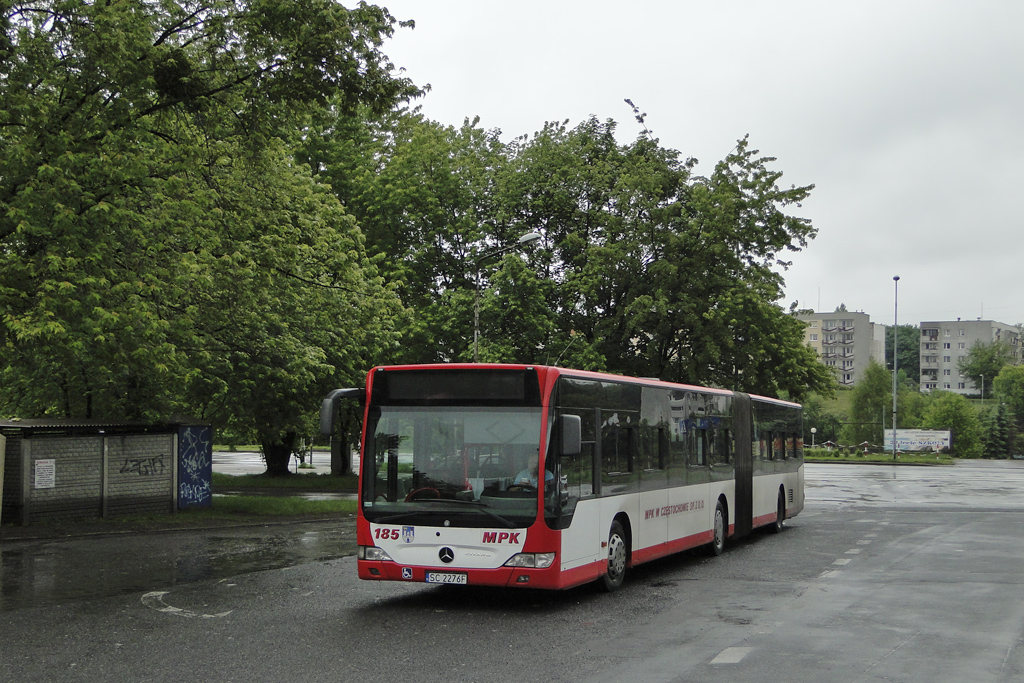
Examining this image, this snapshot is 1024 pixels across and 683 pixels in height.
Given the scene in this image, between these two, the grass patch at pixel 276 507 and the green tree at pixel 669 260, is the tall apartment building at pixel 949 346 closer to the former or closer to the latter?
the green tree at pixel 669 260

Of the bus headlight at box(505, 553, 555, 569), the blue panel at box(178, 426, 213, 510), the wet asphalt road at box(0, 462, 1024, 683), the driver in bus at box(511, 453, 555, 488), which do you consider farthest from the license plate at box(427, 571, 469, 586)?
the blue panel at box(178, 426, 213, 510)

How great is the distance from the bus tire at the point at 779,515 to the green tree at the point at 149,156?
34.7 feet

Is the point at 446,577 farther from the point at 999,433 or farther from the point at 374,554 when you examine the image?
the point at 999,433

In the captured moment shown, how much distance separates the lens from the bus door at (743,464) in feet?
59.3

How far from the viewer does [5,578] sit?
13.2 meters

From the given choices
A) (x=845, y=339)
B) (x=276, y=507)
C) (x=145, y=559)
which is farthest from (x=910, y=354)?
(x=145, y=559)

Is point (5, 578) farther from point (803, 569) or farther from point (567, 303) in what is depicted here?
point (567, 303)

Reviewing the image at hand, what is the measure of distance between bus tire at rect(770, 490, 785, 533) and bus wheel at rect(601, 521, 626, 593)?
8.81 metres

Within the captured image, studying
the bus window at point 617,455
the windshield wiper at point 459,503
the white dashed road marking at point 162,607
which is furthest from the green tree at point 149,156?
the bus window at point 617,455

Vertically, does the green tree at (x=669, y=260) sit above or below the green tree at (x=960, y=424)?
above

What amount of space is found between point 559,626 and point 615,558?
8.58ft

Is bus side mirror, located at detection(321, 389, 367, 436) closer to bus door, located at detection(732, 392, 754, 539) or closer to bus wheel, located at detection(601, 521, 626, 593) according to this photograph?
bus wheel, located at detection(601, 521, 626, 593)

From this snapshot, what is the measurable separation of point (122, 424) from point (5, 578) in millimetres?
8237

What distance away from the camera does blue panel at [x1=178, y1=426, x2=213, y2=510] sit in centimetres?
2275
